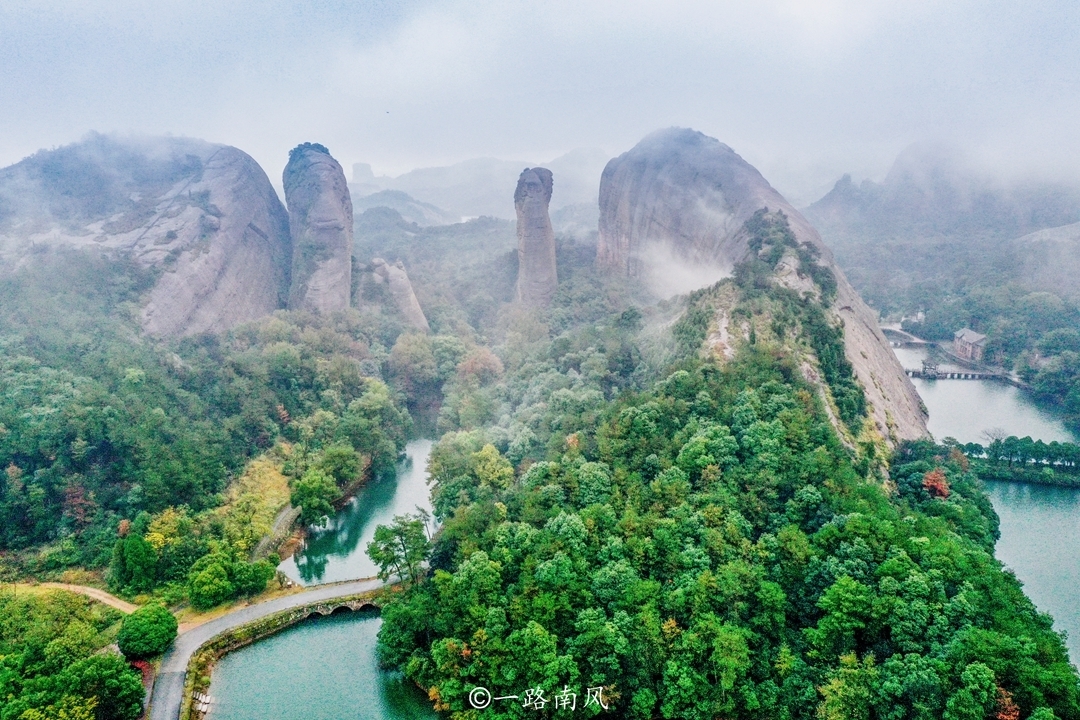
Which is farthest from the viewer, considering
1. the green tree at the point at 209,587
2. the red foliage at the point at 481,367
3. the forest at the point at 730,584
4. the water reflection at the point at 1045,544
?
the red foliage at the point at 481,367

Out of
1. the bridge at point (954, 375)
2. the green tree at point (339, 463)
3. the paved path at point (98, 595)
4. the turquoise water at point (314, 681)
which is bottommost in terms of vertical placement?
the turquoise water at point (314, 681)

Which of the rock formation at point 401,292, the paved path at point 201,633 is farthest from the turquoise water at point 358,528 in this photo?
the rock formation at point 401,292

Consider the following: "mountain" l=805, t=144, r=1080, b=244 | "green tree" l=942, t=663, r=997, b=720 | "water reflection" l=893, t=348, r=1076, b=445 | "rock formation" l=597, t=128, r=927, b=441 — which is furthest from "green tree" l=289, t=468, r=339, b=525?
"mountain" l=805, t=144, r=1080, b=244

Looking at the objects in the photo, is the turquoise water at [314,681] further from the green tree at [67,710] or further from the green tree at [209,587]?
the green tree at [67,710]

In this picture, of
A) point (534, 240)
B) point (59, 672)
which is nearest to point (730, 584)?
point (59, 672)

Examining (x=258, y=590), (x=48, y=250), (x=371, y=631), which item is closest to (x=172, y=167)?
(x=48, y=250)

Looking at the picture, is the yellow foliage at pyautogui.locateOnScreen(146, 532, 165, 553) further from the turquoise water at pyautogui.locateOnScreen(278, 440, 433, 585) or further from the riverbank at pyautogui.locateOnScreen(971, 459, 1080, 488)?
the riverbank at pyautogui.locateOnScreen(971, 459, 1080, 488)

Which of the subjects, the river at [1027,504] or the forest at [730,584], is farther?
the river at [1027,504]
